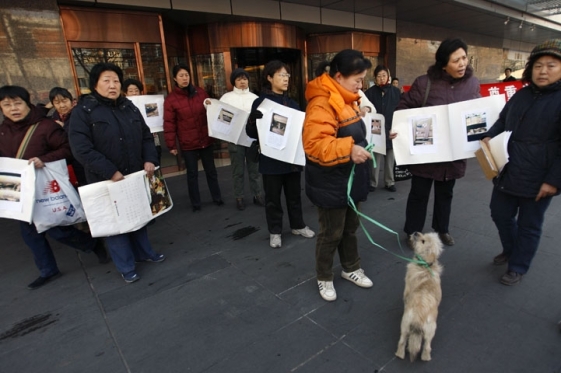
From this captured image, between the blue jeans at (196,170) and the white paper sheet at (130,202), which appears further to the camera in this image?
the blue jeans at (196,170)

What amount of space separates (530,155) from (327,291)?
195 centimetres

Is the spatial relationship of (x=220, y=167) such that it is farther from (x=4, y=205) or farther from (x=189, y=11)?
(x=4, y=205)

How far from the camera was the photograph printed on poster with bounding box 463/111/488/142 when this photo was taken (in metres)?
3.04

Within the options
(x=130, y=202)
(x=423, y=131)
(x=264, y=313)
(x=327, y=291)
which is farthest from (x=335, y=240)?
(x=130, y=202)

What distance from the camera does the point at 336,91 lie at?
232 centimetres

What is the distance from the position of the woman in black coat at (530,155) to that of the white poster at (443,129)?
0.57ft

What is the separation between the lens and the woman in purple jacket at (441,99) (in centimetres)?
298

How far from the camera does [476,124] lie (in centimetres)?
305

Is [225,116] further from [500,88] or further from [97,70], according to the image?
[500,88]

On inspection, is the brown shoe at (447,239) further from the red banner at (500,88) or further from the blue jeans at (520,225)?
the red banner at (500,88)

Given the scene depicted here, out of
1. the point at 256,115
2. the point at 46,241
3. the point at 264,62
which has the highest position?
the point at 264,62

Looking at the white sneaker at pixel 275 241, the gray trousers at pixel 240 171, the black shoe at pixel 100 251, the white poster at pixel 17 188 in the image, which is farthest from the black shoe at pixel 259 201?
the white poster at pixel 17 188

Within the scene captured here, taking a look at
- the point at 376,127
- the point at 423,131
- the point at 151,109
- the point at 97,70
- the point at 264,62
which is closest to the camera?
the point at 97,70

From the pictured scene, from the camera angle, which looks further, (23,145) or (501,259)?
(501,259)
